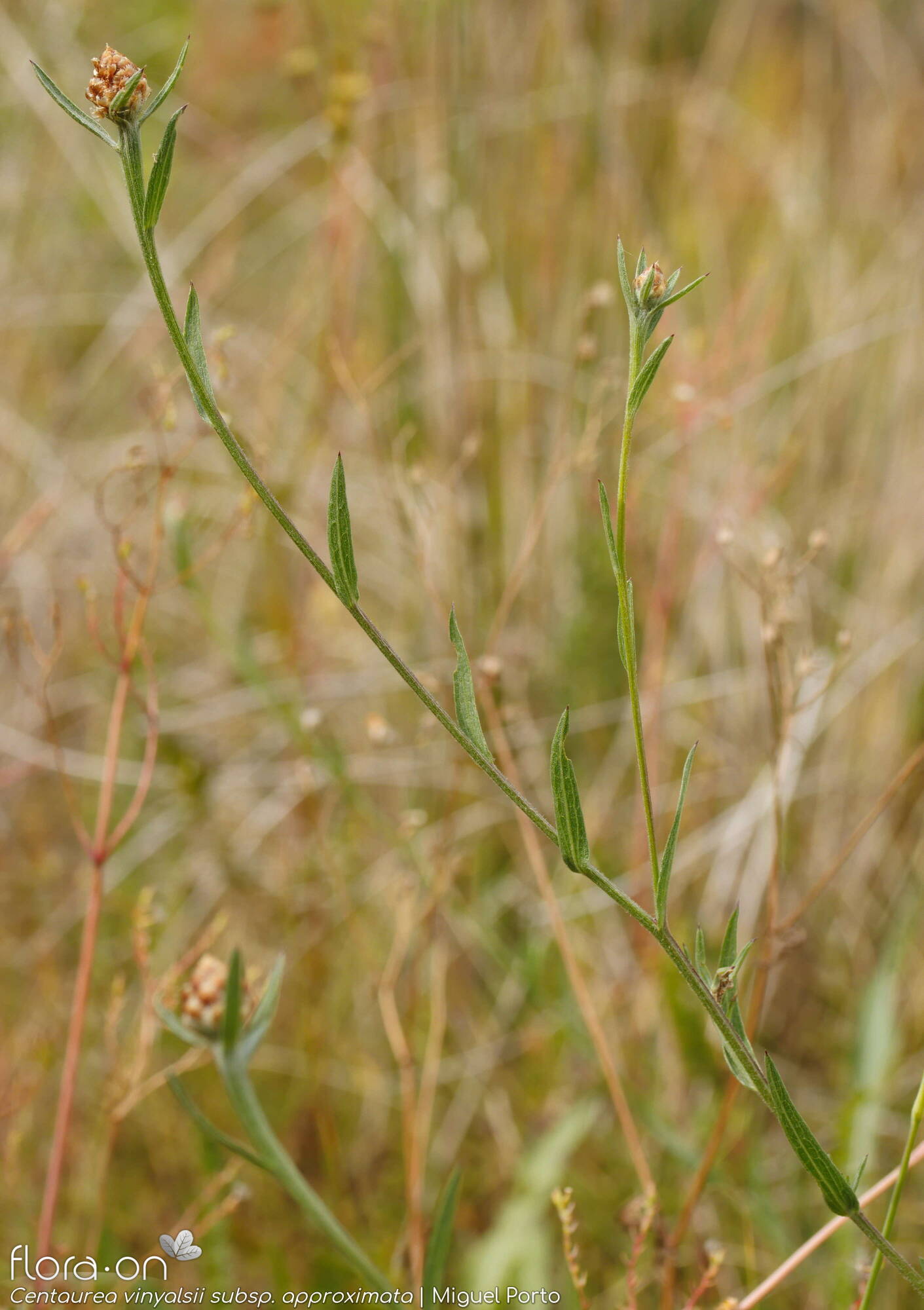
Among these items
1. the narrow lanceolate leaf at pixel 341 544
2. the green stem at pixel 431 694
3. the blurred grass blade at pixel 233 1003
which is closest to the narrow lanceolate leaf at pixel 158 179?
the green stem at pixel 431 694

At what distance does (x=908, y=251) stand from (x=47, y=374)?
1769mm

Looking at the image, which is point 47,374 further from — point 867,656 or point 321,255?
point 867,656

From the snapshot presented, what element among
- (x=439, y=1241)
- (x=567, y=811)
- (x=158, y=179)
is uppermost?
(x=158, y=179)

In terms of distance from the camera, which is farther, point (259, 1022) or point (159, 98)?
point (259, 1022)

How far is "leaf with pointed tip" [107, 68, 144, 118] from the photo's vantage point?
40 centimetres

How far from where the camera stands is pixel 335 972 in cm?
144

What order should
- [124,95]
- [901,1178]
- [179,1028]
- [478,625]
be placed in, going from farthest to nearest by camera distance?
[478,625], [179,1028], [901,1178], [124,95]

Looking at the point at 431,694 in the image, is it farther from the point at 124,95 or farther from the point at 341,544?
the point at 124,95

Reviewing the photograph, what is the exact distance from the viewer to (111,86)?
415 millimetres

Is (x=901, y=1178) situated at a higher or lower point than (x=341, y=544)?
lower

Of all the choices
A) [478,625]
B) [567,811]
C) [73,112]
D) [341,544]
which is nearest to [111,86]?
[73,112]

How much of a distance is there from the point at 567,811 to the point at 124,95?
0.33 meters

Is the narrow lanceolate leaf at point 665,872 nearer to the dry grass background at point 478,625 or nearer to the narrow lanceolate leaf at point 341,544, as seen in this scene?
the narrow lanceolate leaf at point 341,544

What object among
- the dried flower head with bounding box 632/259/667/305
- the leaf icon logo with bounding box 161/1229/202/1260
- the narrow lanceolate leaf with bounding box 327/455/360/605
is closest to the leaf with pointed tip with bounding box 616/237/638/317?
the dried flower head with bounding box 632/259/667/305
